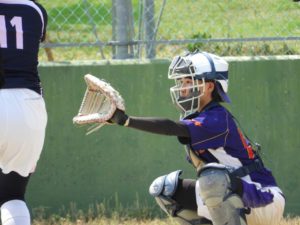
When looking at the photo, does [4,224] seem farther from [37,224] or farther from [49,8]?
[49,8]

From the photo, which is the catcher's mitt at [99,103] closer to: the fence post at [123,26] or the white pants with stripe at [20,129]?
the white pants with stripe at [20,129]

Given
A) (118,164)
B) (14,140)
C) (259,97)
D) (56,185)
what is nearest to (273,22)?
(259,97)

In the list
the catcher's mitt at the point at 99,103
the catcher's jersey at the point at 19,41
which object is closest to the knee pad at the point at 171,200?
the catcher's mitt at the point at 99,103

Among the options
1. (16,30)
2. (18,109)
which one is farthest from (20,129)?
(16,30)

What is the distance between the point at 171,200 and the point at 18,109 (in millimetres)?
1195

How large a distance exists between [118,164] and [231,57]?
1245mm

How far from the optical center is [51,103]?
6.41 metres

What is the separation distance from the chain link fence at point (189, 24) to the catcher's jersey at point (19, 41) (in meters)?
2.06

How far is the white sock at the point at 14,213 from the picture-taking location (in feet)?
14.3

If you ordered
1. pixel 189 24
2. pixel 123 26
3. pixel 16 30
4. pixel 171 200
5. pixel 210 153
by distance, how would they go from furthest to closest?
pixel 189 24, pixel 123 26, pixel 171 200, pixel 210 153, pixel 16 30

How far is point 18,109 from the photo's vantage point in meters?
4.36

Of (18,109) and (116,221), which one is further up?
(18,109)

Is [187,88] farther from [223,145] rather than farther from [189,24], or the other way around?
[189,24]

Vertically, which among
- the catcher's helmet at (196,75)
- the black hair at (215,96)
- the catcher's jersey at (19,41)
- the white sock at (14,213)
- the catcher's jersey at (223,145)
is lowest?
the white sock at (14,213)
